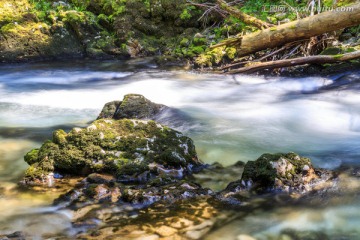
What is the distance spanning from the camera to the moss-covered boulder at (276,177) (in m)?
3.49

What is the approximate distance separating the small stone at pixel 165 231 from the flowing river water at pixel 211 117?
32cm

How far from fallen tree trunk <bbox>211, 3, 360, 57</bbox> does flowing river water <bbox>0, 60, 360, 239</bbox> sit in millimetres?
765

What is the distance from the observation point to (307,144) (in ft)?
16.7

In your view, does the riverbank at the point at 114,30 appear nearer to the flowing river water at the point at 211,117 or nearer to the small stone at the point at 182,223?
the flowing river water at the point at 211,117

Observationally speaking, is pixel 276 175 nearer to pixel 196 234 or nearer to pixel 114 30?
pixel 196 234

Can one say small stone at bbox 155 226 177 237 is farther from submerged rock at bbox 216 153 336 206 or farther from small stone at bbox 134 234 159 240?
submerged rock at bbox 216 153 336 206

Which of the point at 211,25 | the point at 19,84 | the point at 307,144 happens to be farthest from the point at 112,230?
the point at 211,25

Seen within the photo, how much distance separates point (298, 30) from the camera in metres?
8.27

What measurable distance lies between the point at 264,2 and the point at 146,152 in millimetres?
9906

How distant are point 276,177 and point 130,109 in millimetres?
2735

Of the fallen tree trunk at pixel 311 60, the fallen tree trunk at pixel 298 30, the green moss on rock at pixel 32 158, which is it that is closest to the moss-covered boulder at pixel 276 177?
the green moss on rock at pixel 32 158

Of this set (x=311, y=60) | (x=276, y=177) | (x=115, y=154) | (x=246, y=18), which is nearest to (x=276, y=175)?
(x=276, y=177)

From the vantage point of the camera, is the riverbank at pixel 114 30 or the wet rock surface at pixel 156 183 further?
the riverbank at pixel 114 30

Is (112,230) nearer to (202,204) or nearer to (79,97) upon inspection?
(202,204)
